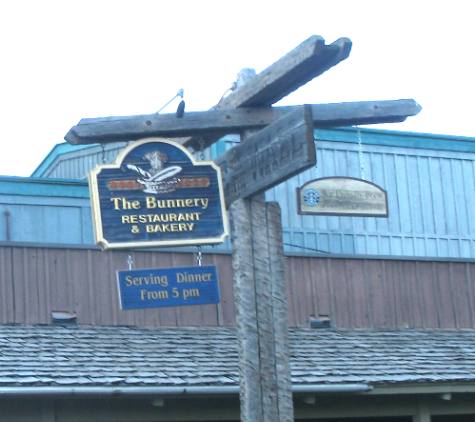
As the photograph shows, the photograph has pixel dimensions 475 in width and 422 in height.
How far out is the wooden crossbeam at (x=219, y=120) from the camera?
317 inches

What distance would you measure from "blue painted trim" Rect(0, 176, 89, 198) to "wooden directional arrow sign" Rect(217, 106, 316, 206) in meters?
9.19

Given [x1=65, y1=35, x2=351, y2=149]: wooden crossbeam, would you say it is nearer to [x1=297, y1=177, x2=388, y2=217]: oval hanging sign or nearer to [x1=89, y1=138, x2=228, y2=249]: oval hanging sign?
[x1=89, y1=138, x2=228, y2=249]: oval hanging sign

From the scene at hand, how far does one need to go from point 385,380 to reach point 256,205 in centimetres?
472

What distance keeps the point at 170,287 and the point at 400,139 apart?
13.4 metres

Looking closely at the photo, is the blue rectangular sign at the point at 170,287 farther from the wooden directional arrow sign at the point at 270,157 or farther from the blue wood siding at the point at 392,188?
the blue wood siding at the point at 392,188

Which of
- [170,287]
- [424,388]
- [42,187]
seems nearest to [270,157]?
[170,287]

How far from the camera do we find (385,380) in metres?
12.2

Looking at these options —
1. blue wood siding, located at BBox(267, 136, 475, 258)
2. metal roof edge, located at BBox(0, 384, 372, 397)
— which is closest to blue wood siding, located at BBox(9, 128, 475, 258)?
blue wood siding, located at BBox(267, 136, 475, 258)

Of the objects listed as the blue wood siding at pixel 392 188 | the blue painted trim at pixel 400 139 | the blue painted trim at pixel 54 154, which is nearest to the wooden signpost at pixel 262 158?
the blue wood siding at pixel 392 188

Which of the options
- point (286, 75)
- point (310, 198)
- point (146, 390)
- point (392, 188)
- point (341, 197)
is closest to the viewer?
point (286, 75)

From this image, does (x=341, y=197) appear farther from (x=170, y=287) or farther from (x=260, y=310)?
(x=260, y=310)

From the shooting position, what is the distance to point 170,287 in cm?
812

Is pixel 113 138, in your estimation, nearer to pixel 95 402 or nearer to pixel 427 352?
pixel 95 402

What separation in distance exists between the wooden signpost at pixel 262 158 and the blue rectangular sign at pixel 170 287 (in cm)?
38
